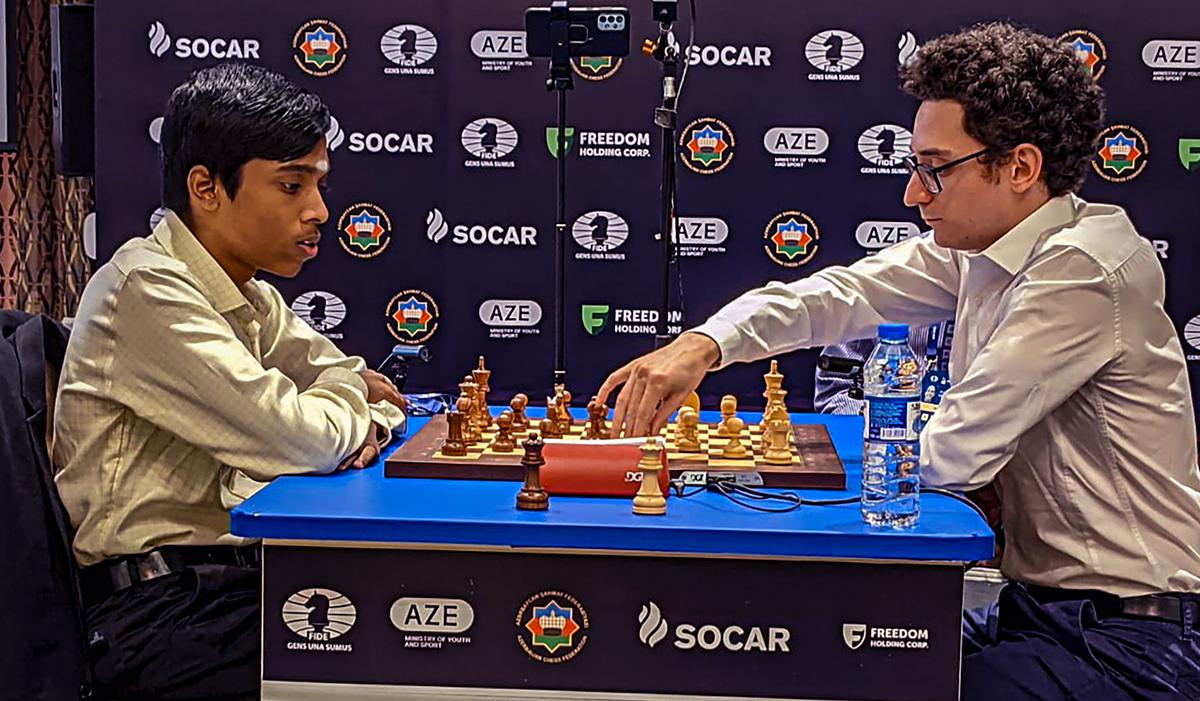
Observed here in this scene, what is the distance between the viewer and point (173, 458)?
7.68 feet

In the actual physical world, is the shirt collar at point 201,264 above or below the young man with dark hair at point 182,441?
above

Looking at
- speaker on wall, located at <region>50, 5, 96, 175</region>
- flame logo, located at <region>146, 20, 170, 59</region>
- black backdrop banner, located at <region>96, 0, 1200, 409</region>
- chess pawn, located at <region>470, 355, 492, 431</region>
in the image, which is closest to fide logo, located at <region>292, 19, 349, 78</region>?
black backdrop banner, located at <region>96, 0, 1200, 409</region>

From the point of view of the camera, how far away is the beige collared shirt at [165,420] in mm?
2230

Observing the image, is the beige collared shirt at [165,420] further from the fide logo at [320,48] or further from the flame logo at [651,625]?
the fide logo at [320,48]

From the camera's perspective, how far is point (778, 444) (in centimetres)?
235

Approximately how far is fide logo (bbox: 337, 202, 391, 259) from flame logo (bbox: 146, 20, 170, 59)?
926 millimetres

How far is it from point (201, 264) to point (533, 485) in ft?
2.71

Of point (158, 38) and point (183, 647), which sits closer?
point (183, 647)

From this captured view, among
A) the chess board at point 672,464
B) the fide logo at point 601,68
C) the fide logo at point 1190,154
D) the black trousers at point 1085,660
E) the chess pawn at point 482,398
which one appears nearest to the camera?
the black trousers at point 1085,660

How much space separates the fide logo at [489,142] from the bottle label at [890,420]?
3336 mm

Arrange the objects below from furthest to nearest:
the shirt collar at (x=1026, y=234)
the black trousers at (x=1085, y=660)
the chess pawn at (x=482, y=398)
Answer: the chess pawn at (x=482, y=398) → the shirt collar at (x=1026, y=234) → the black trousers at (x=1085, y=660)

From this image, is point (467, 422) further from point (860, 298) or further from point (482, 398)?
point (860, 298)

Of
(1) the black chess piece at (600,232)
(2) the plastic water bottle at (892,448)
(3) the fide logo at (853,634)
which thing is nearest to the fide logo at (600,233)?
(1) the black chess piece at (600,232)

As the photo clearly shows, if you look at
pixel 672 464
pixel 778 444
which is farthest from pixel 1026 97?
pixel 672 464
